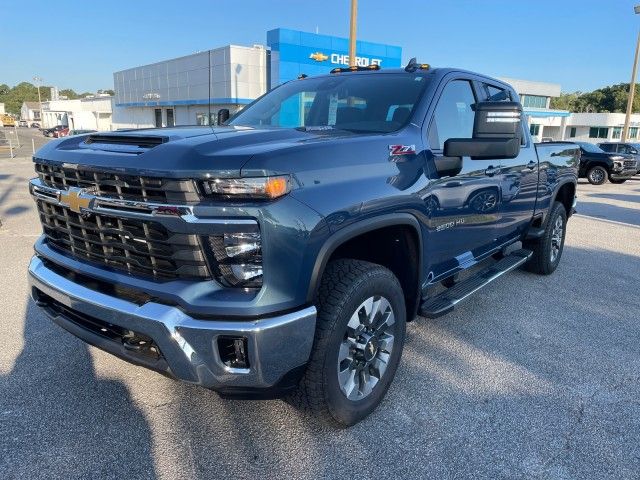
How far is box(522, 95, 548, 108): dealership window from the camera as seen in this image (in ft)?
182

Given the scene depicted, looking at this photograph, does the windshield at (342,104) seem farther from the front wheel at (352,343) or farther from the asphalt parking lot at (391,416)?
the asphalt parking lot at (391,416)

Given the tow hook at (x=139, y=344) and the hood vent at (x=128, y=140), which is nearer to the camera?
the tow hook at (x=139, y=344)

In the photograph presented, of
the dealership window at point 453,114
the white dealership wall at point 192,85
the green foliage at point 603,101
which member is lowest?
the dealership window at point 453,114

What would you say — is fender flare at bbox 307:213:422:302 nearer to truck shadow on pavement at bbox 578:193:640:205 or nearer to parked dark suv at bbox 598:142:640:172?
truck shadow on pavement at bbox 578:193:640:205

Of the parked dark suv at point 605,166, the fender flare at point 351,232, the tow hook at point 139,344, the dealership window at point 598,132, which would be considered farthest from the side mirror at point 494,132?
the dealership window at point 598,132

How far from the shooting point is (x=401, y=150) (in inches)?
112

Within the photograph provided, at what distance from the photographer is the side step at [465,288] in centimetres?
325

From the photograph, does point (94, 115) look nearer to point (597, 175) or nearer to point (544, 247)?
point (597, 175)

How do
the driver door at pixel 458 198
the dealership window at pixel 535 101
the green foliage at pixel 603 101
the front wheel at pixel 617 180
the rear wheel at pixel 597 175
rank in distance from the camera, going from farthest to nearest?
the green foliage at pixel 603 101, the dealership window at pixel 535 101, the front wheel at pixel 617 180, the rear wheel at pixel 597 175, the driver door at pixel 458 198

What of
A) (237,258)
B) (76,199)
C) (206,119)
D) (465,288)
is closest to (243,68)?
(206,119)

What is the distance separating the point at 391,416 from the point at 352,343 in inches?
22.0

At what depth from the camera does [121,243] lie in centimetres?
235

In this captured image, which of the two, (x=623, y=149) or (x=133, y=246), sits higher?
(x=133, y=246)

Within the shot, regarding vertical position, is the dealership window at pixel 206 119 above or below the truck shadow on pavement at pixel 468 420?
above
